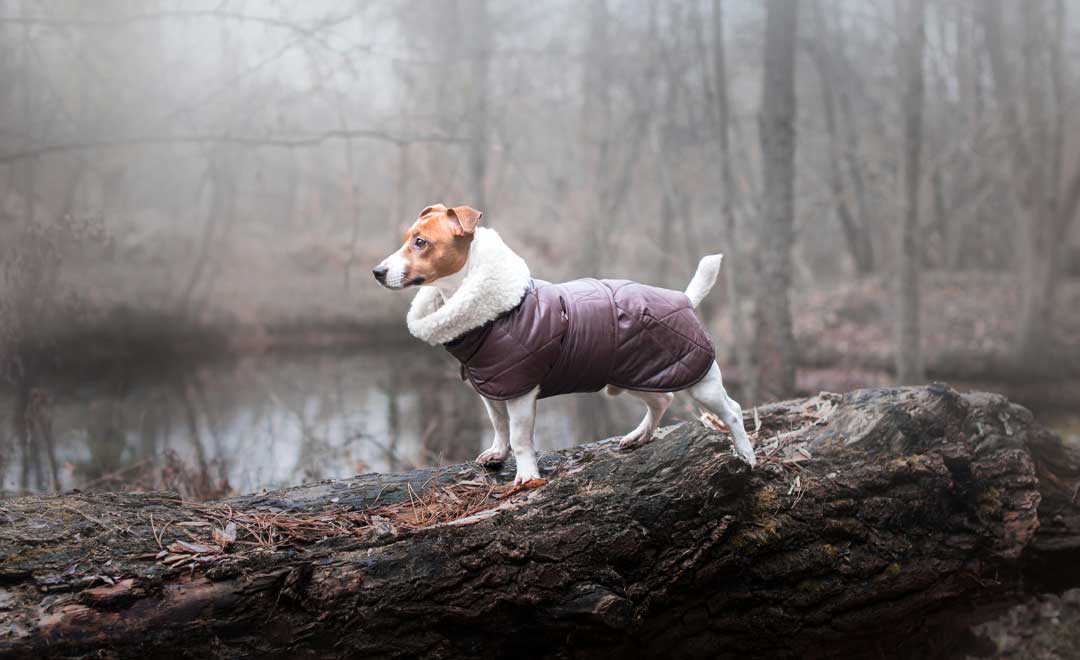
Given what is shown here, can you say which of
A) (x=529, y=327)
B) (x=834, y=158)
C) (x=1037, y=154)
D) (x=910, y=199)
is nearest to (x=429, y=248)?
(x=529, y=327)

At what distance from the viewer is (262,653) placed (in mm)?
2461

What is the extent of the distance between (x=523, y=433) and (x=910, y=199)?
6.70 m

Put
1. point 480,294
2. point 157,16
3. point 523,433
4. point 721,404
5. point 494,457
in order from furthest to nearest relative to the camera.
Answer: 1. point 157,16
2. point 494,457
3. point 721,404
4. point 523,433
5. point 480,294

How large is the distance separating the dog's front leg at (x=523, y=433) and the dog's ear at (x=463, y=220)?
698 mm

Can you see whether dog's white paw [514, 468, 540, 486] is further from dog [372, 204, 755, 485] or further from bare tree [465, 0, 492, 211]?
bare tree [465, 0, 492, 211]

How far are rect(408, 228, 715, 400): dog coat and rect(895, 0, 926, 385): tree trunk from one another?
5970 mm

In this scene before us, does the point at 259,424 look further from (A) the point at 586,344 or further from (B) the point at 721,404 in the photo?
(B) the point at 721,404

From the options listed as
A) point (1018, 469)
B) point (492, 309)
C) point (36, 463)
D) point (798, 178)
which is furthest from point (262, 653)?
point (798, 178)

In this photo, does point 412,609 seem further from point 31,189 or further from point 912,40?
point 912,40

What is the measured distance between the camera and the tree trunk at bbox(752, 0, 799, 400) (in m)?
7.55

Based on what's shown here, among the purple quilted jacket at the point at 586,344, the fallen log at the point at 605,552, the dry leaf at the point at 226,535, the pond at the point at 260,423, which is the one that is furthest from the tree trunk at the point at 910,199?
the dry leaf at the point at 226,535

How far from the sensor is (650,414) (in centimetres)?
352

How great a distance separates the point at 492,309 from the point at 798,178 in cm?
1573

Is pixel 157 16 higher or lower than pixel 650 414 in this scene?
higher
